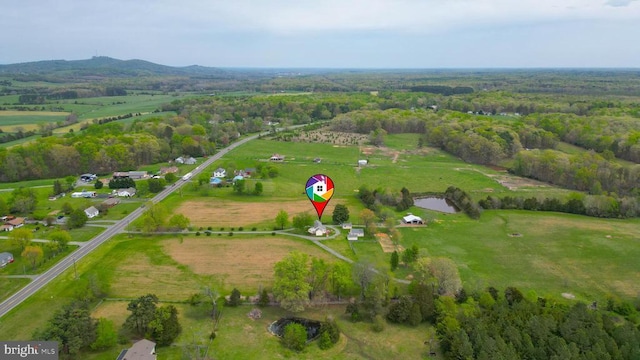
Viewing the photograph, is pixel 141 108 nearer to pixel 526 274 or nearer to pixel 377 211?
pixel 377 211

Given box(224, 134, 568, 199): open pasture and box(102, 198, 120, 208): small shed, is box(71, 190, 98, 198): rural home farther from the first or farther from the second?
box(224, 134, 568, 199): open pasture

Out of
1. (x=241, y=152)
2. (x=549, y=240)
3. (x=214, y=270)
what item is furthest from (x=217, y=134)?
(x=549, y=240)

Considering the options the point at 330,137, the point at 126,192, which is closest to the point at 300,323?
the point at 126,192

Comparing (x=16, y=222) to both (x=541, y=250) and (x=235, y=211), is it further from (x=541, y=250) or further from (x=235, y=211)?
(x=541, y=250)

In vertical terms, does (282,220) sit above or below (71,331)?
above

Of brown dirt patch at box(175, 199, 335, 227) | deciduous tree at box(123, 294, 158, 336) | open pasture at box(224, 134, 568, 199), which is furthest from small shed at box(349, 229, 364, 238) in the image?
deciduous tree at box(123, 294, 158, 336)
